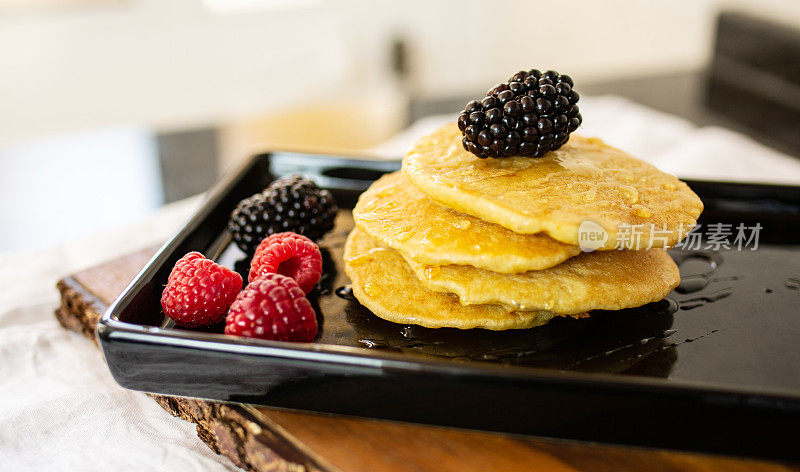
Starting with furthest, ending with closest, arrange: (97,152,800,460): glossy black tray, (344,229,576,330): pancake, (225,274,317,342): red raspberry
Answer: (344,229,576,330): pancake < (225,274,317,342): red raspberry < (97,152,800,460): glossy black tray

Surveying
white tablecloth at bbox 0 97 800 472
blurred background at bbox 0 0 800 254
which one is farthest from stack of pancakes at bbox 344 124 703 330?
blurred background at bbox 0 0 800 254

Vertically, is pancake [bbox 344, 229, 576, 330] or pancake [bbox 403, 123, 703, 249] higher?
pancake [bbox 403, 123, 703, 249]

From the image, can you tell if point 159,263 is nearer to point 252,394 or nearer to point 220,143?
point 252,394

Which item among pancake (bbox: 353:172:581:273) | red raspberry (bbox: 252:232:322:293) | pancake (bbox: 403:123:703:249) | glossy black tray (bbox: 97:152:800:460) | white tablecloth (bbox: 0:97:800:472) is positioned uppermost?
pancake (bbox: 403:123:703:249)

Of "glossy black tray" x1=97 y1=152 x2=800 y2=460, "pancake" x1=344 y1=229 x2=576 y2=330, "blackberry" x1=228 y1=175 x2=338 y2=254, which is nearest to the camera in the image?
"glossy black tray" x1=97 y1=152 x2=800 y2=460

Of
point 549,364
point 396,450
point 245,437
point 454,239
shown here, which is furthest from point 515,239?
point 245,437

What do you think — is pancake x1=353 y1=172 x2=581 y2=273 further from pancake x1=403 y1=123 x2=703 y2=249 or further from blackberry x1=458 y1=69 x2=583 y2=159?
blackberry x1=458 y1=69 x2=583 y2=159
